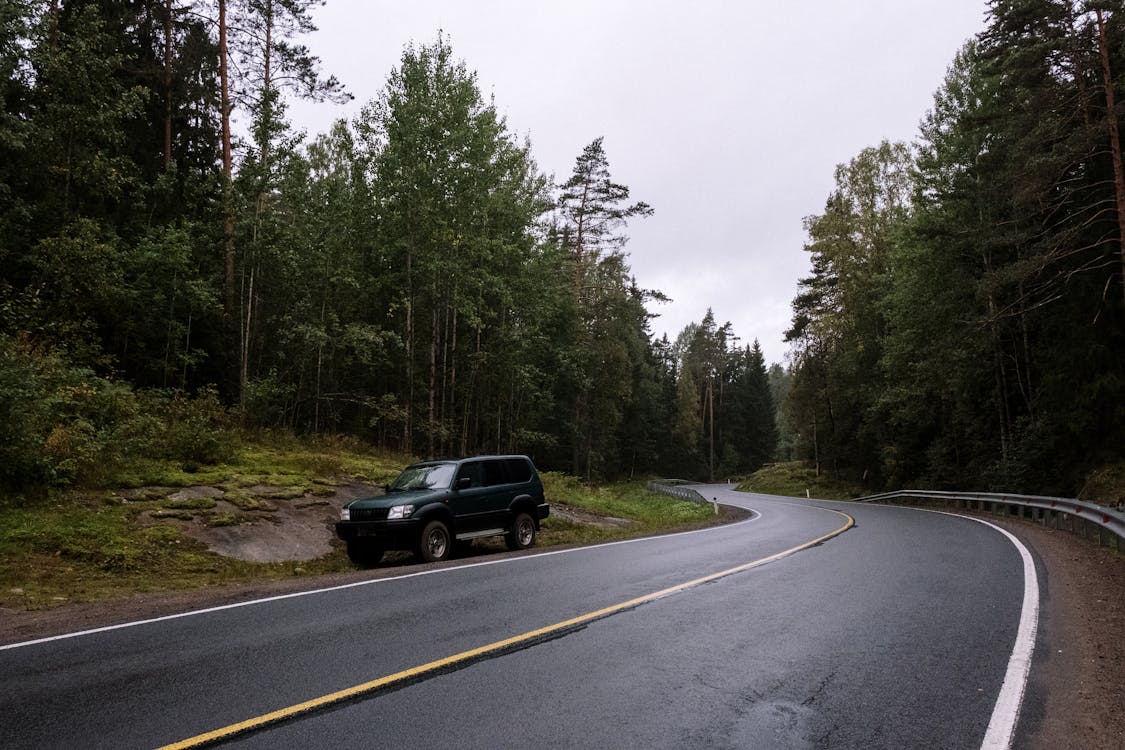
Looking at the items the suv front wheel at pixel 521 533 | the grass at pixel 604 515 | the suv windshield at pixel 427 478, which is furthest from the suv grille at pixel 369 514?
the grass at pixel 604 515

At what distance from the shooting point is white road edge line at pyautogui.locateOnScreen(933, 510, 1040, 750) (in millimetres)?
3883

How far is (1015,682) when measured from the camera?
15.9ft

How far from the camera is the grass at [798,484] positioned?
1815 inches

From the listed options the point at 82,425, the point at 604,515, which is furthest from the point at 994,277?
the point at 82,425

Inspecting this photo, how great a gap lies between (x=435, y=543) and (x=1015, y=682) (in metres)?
8.96

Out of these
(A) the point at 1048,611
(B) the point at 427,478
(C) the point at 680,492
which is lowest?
(C) the point at 680,492

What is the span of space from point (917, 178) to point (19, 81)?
112 feet

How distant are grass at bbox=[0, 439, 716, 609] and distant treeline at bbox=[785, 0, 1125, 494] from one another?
56.2 feet

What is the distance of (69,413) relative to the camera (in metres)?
13.3

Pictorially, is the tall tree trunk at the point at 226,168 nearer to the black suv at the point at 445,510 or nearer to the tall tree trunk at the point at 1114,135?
the black suv at the point at 445,510

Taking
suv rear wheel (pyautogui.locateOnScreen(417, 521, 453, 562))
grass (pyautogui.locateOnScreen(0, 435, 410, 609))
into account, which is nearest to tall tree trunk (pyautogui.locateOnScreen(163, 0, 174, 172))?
grass (pyautogui.locateOnScreen(0, 435, 410, 609))

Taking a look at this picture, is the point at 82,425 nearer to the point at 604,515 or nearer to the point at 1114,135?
the point at 604,515

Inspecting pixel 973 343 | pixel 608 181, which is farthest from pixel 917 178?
pixel 608 181

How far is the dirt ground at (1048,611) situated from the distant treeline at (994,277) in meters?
9.47
